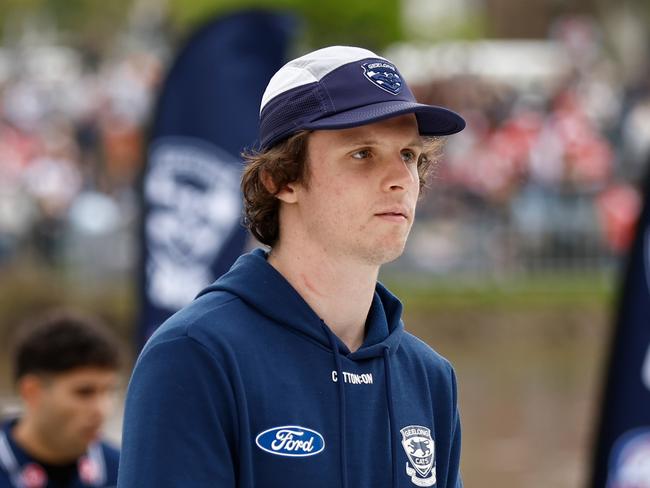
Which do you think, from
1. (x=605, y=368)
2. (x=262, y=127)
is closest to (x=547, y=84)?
(x=605, y=368)

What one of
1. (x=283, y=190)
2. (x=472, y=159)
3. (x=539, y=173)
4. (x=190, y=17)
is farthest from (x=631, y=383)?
(x=190, y=17)

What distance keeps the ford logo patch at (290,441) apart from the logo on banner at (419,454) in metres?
0.20

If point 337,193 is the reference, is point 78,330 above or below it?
below

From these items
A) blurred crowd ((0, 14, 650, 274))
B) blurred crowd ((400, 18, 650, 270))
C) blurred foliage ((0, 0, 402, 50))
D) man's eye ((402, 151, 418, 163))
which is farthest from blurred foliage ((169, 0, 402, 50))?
man's eye ((402, 151, 418, 163))

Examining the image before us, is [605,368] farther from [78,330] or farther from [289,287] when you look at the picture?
[289,287]

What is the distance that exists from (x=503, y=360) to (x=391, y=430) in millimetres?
13622

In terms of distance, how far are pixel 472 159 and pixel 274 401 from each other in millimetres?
15839

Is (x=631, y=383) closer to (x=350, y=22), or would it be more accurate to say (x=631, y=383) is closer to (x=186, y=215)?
(x=186, y=215)

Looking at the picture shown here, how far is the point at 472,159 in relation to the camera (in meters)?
18.1

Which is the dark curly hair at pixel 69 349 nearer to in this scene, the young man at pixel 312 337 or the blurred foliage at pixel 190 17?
the young man at pixel 312 337

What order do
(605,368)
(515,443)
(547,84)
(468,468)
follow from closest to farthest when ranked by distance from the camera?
1. (605,368)
2. (468,468)
3. (515,443)
4. (547,84)

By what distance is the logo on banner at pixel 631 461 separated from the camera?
4.83 meters

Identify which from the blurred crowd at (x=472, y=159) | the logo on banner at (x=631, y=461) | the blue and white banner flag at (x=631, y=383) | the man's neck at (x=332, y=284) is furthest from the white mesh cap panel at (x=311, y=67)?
the blurred crowd at (x=472, y=159)

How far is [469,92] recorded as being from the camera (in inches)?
858
